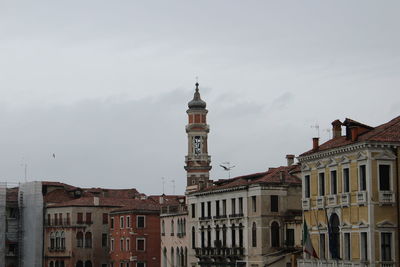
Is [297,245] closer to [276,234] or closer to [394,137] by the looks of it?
[276,234]

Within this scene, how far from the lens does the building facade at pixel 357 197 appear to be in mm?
48125

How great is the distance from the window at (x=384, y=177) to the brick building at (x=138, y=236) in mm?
42933

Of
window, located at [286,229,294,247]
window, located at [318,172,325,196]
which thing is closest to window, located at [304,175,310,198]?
window, located at [318,172,325,196]

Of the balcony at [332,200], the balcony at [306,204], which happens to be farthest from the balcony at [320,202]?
the balcony at [306,204]

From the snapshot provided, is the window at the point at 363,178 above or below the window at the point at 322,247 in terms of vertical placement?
above

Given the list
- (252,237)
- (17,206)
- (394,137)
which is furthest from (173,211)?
(394,137)

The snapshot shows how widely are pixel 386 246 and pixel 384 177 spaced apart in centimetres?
363

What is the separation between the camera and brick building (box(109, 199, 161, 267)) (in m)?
88.4

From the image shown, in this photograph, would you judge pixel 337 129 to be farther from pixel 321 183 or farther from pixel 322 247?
pixel 322 247

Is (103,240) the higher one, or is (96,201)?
(96,201)

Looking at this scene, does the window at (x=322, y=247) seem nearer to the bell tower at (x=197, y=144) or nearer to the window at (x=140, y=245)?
the window at (x=140, y=245)

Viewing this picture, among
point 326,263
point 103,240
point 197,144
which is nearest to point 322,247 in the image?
point 326,263

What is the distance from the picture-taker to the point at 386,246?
1905 inches

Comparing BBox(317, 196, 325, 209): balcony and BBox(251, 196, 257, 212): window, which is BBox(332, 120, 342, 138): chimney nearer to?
BBox(317, 196, 325, 209): balcony
